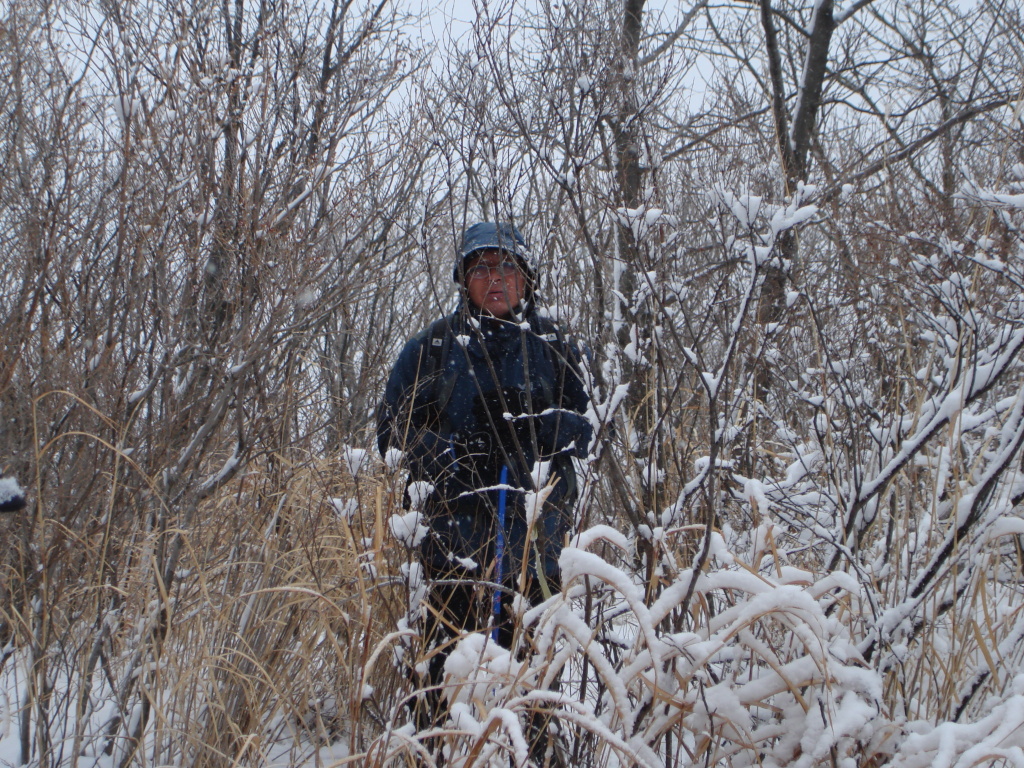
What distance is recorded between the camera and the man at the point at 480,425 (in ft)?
7.32

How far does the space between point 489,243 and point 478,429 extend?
23.1 inches

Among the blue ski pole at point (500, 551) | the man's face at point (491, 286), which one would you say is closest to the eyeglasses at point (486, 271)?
the man's face at point (491, 286)

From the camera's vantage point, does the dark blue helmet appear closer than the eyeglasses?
Yes

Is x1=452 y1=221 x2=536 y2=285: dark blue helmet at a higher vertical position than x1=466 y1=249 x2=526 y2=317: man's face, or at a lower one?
higher

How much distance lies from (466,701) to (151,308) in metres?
1.71

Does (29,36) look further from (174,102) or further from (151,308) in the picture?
(151,308)

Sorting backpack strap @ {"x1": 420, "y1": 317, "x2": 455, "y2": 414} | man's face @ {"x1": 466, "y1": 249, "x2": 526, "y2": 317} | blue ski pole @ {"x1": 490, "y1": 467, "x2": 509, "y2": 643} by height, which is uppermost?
man's face @ {"x1": 466, "y1": 249, "x2": 526, "y2": 317}

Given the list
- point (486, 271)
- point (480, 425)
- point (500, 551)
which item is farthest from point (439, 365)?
point (500, 551)

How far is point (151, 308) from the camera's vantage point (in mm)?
2457

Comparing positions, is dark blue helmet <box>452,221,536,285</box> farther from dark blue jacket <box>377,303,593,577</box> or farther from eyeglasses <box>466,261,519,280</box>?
dark blue jacket <box>377,303,593,577</box>

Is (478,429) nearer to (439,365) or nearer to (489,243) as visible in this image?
(439,365)

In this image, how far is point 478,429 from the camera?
7.96 ft

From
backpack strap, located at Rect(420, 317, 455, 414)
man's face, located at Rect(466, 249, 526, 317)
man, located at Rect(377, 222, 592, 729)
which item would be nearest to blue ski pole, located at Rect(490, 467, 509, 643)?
man, located at Rect(377, 222, 592, 729)

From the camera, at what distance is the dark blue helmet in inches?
87.3
